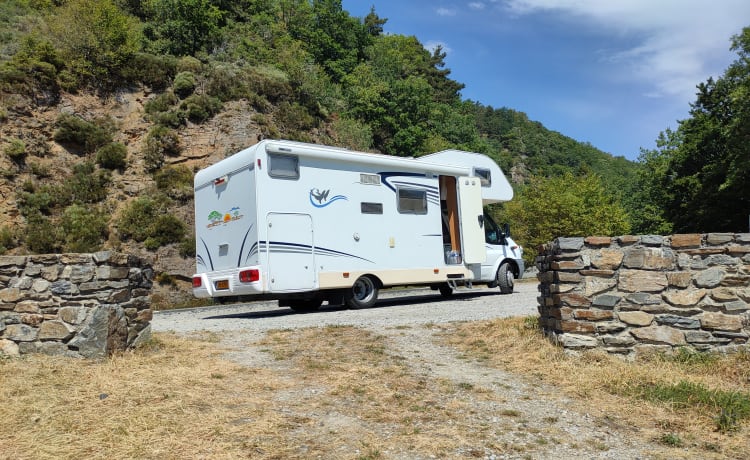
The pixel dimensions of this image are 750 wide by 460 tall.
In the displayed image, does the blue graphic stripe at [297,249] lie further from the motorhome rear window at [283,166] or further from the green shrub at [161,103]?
the green shrub at [161,103]

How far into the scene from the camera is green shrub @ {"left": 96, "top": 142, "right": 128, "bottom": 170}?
65.1 ft

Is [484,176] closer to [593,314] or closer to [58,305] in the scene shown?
[593,314]

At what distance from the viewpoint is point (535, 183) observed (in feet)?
137

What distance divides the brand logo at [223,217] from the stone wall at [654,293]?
262 inches

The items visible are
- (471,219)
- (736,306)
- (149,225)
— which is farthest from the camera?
(149,225)

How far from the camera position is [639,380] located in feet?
17.5

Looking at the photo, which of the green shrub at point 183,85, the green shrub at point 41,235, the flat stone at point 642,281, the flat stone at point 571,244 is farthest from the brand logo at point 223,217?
Result: the green shrub at point 183,85

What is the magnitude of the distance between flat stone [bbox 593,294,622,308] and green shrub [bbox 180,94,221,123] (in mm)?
18853

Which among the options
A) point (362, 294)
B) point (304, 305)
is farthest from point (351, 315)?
point (304, 305)

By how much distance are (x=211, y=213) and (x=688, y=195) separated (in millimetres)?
34581

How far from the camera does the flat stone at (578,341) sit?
6145 millimetres

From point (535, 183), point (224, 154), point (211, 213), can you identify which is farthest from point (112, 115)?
point (535, 183)

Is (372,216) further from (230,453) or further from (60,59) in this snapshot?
(60,59)

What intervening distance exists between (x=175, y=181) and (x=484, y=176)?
1114 centimetres
